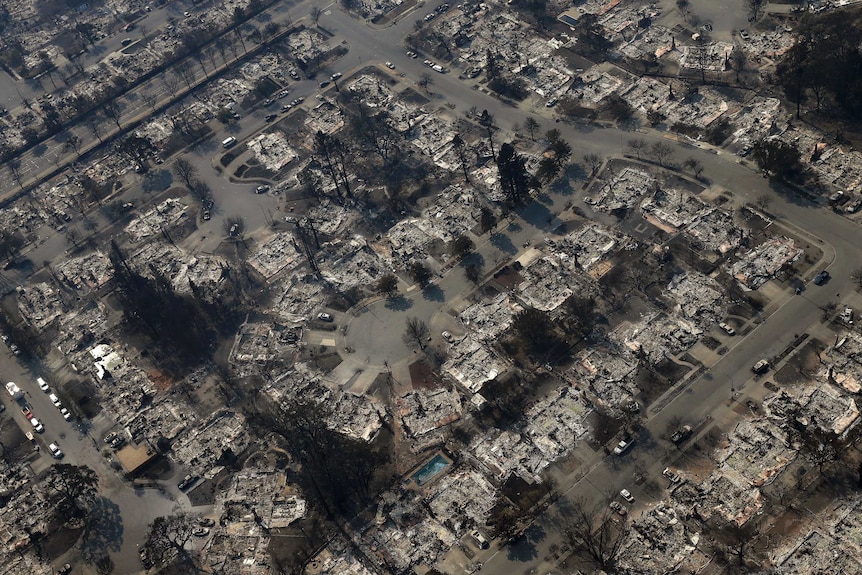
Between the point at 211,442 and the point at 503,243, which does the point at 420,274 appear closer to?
the point at 503,243

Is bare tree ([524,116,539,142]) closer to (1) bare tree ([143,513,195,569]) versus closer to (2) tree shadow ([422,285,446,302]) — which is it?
(2) tree shadow ([422,285,446,302])

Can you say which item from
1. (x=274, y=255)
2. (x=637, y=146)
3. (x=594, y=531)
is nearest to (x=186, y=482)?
(x=274, y=255)

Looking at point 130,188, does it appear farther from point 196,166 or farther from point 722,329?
point 722,329

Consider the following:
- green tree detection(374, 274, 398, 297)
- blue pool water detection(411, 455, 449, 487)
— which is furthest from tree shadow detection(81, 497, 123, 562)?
green tree detection(374, 274, 398, 297)

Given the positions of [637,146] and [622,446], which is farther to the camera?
[637,146]

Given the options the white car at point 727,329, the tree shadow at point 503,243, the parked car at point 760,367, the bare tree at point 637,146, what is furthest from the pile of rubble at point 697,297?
the bare tree at point 637,146

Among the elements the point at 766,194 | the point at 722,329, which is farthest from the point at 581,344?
the point at 766,194

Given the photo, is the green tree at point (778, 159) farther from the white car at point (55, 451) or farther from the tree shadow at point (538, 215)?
the white car at point (55, 451)
